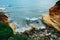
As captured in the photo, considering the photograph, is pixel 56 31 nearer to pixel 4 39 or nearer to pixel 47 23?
pixel 47 23

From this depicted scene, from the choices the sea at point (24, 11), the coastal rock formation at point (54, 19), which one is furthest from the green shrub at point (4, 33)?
the sea at point (24, 11)

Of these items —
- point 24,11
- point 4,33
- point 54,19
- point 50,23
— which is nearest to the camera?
point 4,33

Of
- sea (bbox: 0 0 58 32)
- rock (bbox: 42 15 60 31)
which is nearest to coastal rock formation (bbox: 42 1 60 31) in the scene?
rock (bbox: 42 15 60 31)

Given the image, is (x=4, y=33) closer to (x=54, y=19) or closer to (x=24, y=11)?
(x=54, y=19)

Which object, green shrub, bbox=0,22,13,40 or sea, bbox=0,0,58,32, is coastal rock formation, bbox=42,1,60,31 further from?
green shrub, bbox=0,22,13,40

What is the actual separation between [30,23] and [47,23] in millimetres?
867

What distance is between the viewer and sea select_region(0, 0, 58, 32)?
10.8 meters

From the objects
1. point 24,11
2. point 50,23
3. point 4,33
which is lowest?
point 24,11

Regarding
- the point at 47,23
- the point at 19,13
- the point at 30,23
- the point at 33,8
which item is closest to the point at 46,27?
the point at 47,23

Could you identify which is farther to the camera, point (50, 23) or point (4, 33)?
point (50, 23)

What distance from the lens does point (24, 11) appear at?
13.6 meters

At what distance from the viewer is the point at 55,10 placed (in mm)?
10500

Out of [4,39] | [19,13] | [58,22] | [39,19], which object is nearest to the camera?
[4,39]

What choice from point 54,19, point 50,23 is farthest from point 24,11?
point 50,23
